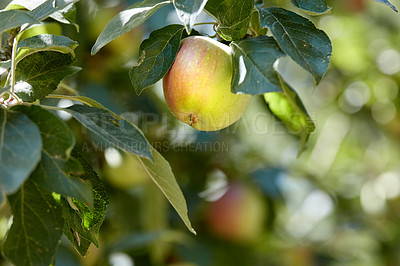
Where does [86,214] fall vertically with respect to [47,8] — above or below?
below

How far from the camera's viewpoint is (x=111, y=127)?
731 mm

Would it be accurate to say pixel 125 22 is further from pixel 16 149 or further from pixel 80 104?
pixel 16 149

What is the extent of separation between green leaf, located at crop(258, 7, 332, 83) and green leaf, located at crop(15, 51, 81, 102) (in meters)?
0.31

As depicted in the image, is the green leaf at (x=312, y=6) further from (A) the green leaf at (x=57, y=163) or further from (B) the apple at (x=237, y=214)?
(B) the apple at (x=237, y=214)

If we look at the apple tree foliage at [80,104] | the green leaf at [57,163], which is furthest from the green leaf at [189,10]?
the green leaf at [57,163]

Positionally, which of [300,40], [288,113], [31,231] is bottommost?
[288,113]

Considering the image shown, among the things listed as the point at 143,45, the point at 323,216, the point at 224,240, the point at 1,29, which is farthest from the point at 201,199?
the point at 1,29

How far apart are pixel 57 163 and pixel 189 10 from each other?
0.88ft

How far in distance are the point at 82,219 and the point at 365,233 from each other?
71.3 inches

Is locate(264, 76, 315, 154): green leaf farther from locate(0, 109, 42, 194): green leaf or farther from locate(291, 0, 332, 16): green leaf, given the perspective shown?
locate(0, 109, 42, 194): green leaf

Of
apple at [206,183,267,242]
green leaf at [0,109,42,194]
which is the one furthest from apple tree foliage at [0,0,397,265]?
apple at [206,183,267,242]

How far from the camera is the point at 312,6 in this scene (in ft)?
2.66

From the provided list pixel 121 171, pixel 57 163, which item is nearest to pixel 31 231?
pixel 57 163

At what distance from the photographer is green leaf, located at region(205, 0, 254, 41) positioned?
2.70ft
